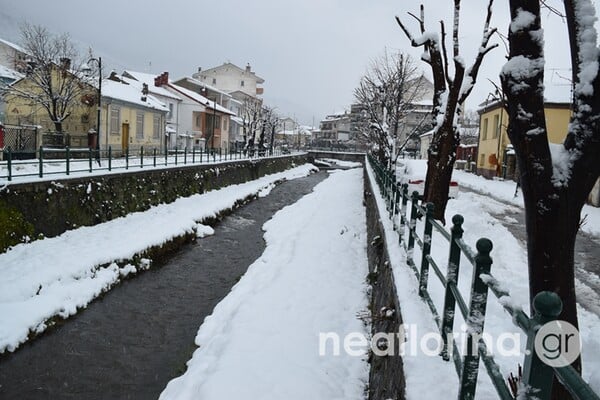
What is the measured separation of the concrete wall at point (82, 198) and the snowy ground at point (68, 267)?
0.37 meters

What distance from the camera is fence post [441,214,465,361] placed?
3.58 metres

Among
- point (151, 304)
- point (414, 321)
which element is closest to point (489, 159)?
point (151, 304)

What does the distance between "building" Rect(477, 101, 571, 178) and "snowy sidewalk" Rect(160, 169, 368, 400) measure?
1821 centimetres

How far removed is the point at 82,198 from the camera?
14945 millimetres

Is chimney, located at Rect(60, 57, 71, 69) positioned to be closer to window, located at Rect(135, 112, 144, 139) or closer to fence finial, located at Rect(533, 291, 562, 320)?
window, located at Rect(135, 112, 144, 139)

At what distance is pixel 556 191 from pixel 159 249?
39.8 feet

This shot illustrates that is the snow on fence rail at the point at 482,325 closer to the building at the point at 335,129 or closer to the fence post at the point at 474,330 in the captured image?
the fence post at the point at 474,330

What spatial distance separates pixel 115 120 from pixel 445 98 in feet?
86.8


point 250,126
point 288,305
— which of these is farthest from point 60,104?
point 288,305

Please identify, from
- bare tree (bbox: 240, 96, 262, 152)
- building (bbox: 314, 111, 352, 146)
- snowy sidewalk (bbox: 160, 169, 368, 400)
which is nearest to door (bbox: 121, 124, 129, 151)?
bare tree (bbox: 240, 96, 262, 152)

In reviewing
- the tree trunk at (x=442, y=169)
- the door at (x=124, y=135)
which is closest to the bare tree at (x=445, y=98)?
the tree trunk at (x=442, y=169)

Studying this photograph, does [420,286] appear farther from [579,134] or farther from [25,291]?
[25,291]

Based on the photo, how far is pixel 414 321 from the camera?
432 cm

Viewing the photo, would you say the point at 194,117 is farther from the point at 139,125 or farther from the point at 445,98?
the point at 445,98
